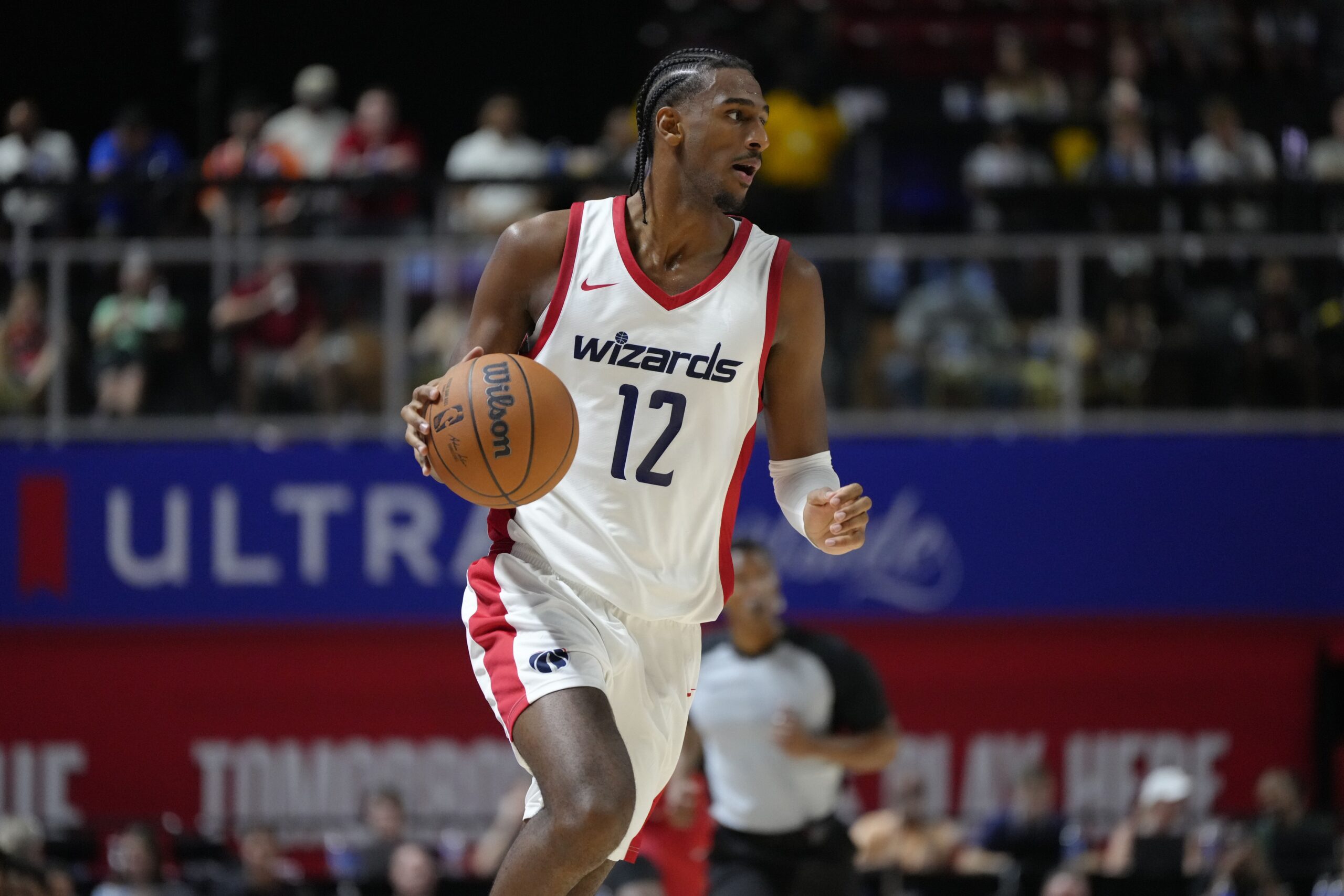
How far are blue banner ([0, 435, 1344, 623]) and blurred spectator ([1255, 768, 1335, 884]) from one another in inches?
54.3

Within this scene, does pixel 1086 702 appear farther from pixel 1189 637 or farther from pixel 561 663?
pixel 561 663

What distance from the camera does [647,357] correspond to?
4.62 meters

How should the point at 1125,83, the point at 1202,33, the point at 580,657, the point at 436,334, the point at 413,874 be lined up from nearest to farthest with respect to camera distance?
the point at 580,657 → the point at 413,874 → the point at 436,334 → the point at 1125,83 → the point at 1202,33

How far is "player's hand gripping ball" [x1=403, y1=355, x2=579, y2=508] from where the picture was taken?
169 inches

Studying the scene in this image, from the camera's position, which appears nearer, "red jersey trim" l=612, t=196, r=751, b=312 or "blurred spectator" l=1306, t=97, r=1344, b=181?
"red jersey trim" l=612, t=196, r=751, b=312

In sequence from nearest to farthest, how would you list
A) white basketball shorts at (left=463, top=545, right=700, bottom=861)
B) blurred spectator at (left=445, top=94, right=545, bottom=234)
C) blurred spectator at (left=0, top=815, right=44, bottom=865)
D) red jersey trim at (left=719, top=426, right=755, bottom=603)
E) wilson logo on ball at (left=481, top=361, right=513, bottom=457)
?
wilson logo on ball at (left=481, top=361, right=513, bottom=457), white basketball shorts at (left=463, top=545, right=700, bottom=861), red jersey trim at (left=719, top=426, right=755, bottom=603), blurred spectator at (left=0, top=815, right=44, bottom=865), blurred spectator at (left=445, top=94, right=545, bottom=234)

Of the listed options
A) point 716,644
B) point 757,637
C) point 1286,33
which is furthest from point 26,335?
point 1286,33

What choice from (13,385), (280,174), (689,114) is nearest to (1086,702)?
(280,174)

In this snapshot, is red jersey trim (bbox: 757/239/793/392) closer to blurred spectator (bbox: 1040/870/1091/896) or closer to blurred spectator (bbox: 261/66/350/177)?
blurred spectator (bbox: 1040/870/1091/896)

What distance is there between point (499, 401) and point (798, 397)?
3.11 feet

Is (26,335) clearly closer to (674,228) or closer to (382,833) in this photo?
(382,833)

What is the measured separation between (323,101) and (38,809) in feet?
16.5

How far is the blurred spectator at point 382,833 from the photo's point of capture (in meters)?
10.1

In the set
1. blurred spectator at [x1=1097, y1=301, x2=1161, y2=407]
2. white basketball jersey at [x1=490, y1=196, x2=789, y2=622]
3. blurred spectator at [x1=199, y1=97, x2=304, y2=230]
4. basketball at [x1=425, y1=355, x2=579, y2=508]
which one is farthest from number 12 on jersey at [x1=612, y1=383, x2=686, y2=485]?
blurred spectator at [x1=199, y1=97, x2=304, y2=230]
